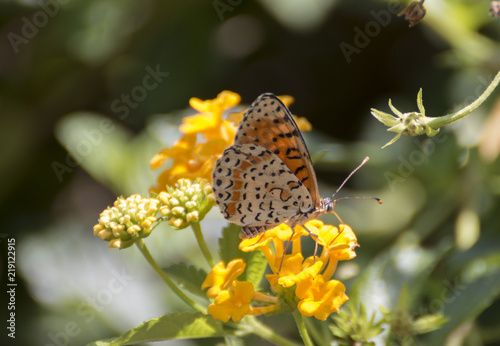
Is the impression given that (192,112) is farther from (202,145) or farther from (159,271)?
(159,271)

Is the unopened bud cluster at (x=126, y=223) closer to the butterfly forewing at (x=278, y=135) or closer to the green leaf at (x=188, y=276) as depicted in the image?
the green leaf at (x=188, y=276)

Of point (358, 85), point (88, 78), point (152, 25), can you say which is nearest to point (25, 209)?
point (88, 78)

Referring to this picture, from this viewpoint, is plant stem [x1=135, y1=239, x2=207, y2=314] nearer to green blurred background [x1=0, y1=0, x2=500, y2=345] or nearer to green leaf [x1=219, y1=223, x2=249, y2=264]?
green leaf [x1=219, y1=223, x2=249, y2=264]

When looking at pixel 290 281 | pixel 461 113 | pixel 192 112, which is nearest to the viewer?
pixel 461 113

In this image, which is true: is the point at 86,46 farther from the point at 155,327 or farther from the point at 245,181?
the point at 155,327

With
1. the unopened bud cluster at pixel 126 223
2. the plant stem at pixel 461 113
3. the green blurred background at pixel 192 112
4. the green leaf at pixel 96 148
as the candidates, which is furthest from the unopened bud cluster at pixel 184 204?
the green leaf at pixel 96 148

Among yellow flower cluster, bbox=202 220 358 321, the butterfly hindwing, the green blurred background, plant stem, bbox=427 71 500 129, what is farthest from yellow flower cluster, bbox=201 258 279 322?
the green blurred background

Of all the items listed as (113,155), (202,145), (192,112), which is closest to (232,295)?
(202,145)
